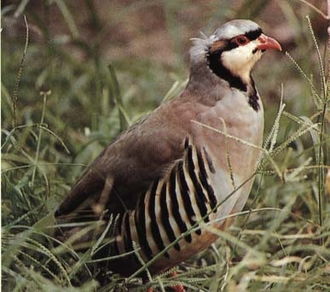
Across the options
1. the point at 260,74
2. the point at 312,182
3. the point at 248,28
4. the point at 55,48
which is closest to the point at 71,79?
the point at 55,48

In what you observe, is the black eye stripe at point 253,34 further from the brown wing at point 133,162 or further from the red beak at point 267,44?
the brown wing at point 133,162

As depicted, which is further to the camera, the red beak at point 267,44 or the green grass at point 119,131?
the red beak at point 267,44

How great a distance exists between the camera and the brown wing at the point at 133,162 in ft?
8.93

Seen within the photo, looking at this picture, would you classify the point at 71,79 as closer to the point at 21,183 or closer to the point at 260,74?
the point at 260,74

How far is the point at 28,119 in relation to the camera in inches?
144

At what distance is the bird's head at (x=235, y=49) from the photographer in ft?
8.93

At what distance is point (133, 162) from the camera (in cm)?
277

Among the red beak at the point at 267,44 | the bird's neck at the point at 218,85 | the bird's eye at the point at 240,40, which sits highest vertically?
the bird's eye at the point at 240,40

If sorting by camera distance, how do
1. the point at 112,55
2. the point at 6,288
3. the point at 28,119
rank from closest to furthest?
the point at 6,288 → the point at 28,119 → the point at 112,55

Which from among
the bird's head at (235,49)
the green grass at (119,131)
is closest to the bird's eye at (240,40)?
the bird's head at (235,49)

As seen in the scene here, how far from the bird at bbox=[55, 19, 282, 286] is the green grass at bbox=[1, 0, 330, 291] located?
9 cm

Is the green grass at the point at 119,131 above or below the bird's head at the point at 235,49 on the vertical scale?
below

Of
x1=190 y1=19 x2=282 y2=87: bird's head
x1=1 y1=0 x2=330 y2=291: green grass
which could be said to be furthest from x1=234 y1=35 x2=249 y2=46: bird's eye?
x1=1 y1=0 x2=330 y2=291: green grass

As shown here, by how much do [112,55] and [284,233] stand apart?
2004mm
